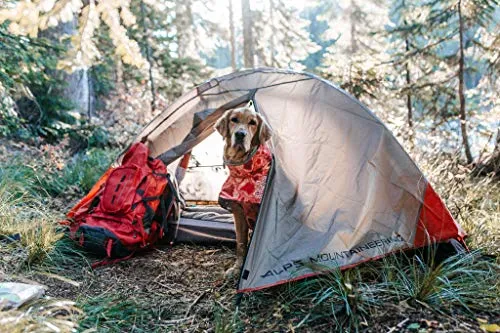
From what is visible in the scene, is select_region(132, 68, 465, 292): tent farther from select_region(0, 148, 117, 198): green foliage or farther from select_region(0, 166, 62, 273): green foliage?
select_region(0, 148, 117, 198): green foliage

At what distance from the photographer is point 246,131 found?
10.6ft

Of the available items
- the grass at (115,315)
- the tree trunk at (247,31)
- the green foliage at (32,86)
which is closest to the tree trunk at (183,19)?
the tree trunk at (247,31)

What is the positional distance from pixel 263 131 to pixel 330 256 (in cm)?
114

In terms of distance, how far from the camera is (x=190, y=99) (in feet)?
13.5

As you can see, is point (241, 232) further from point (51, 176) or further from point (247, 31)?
point (247, 31)

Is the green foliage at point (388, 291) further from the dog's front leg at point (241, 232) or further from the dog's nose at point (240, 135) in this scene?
the dog's nose at point (240, 135)

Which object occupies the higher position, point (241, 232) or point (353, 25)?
point (353, 25)

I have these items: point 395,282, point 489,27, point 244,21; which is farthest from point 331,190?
point 244,21

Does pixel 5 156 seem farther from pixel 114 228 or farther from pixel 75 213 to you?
pixel 114 228

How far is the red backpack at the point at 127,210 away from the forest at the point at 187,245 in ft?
0.51

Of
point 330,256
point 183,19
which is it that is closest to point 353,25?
point 183,19

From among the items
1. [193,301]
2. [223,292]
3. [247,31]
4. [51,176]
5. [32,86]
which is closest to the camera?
[193,301]

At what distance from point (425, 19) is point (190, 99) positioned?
14.1ft

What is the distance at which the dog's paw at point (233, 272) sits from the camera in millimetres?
3205
